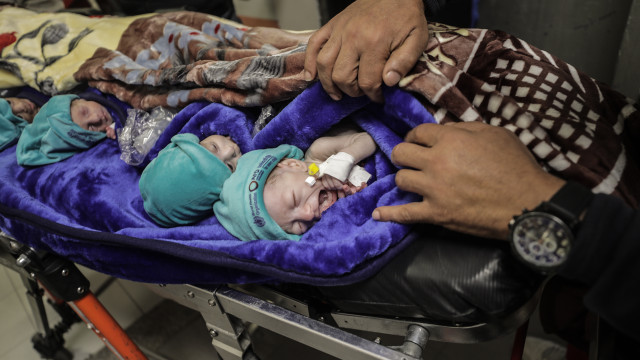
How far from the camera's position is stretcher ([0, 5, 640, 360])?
715mm

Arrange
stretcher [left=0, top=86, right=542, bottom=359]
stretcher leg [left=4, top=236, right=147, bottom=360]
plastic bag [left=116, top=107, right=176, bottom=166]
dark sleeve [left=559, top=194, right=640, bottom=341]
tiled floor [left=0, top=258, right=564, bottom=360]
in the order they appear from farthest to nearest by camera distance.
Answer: tiled floor [left=0, top=258, right=564, bottom=360], plastic bag [left=116, top=107, right=176, bottom=166], stretcher leg [left=4, top=236, right=147, bottom=360], stretcher [left=0, top=86, right=542, bottom=359], dark sleeve [left=559, top=194, right=640, bottom=341]

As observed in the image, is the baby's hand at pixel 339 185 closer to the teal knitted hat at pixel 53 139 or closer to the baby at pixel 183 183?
the baby at pixel 183 183

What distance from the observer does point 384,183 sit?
844mm

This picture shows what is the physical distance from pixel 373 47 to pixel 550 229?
0.46m

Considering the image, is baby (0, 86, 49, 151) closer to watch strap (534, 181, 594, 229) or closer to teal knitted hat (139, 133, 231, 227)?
teal knitted hat (139, 133, 231, 227)

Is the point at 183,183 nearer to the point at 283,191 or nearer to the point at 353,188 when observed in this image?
the point at 283,191

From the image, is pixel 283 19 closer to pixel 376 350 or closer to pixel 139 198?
pixel 139 198

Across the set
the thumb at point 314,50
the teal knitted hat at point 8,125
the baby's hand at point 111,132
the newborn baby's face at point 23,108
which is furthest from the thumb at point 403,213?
the newborn baby's face at point 23,108

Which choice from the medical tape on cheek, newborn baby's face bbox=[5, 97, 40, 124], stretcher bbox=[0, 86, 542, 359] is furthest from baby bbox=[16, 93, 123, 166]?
the medical tape on cheek

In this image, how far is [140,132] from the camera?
1263 millimetres

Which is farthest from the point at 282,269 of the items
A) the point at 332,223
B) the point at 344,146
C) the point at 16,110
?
the point at 16,110

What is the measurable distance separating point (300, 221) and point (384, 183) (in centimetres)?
23

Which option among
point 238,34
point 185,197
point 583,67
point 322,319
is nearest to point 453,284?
point 322,319

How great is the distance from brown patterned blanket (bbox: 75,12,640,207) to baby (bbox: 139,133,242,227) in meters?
0.19
